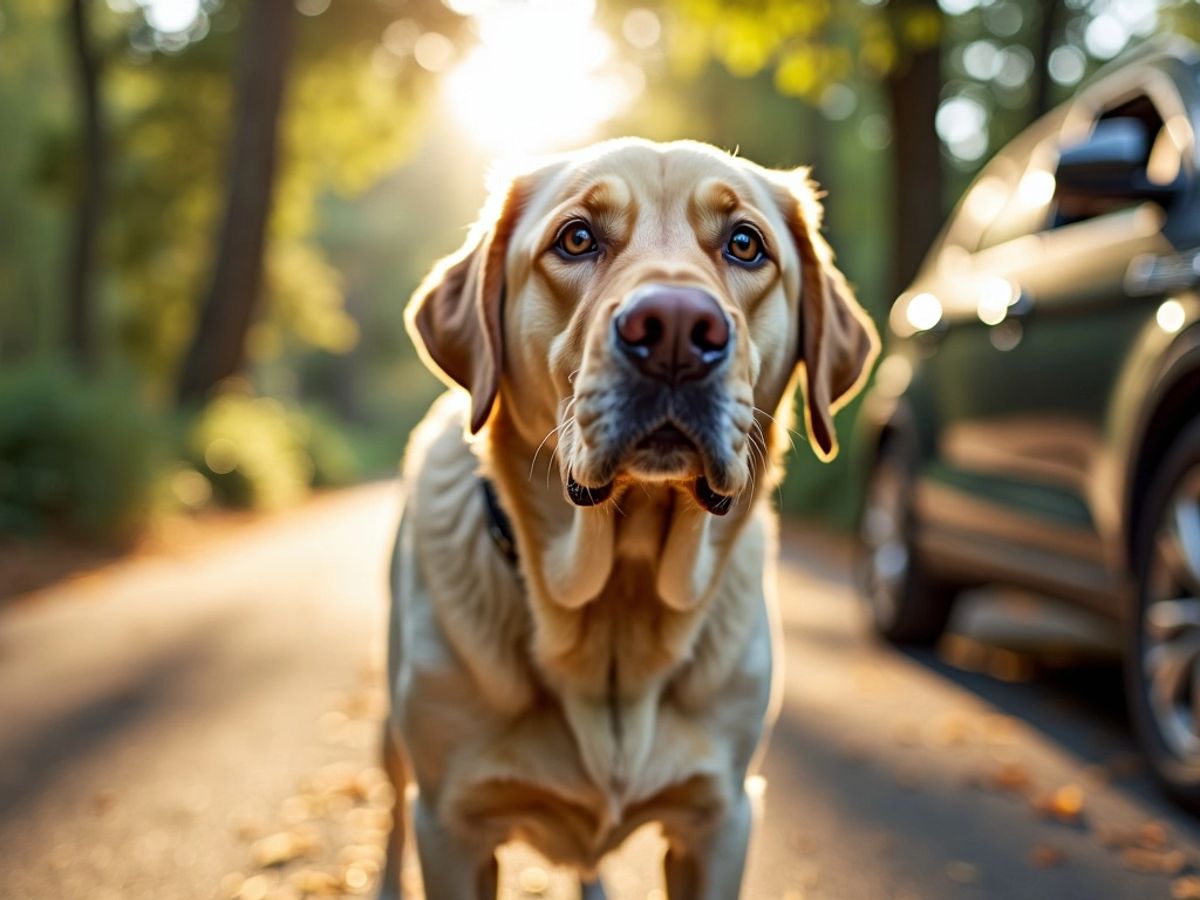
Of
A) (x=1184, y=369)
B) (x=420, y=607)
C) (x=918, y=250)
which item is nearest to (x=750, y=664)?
(x=420, y=607)

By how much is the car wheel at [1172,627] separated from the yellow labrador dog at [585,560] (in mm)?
1610

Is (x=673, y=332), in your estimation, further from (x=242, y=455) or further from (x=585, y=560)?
(x=242, y=455)

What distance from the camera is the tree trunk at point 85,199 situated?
A: 59.9ft

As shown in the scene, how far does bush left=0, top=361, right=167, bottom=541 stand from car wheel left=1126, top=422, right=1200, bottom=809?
7707 millimetres

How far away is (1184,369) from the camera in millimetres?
3676

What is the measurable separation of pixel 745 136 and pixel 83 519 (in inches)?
752

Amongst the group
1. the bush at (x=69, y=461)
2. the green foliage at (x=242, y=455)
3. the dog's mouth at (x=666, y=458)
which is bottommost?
the green foliage at (x=242, y=455)

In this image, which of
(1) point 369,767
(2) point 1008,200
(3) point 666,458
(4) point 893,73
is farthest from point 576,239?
(4) point 893,73

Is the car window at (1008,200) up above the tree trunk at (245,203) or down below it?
above

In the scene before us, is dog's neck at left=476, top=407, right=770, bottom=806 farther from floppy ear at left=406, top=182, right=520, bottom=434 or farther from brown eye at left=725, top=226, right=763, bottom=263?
brown eye at left=725, top=226, right=763, bottom=263

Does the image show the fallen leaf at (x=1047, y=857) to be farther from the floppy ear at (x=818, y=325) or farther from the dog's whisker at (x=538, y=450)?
the dog's whisker at (x=538, y=450)

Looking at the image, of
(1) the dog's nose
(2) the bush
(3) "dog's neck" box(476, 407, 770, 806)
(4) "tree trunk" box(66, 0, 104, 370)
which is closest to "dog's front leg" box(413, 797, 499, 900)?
(3) "dog's neck" box(476, 407, 770, 806)

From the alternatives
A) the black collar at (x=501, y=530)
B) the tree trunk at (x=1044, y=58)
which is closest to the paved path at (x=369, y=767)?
the black collar at (x=501, y=530)

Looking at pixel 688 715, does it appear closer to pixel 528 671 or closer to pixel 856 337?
pixel 528 671
